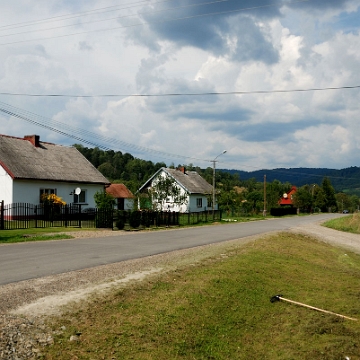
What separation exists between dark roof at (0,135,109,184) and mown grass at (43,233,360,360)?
23124mm

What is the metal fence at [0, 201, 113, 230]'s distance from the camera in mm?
26609

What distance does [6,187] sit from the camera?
31.7 metres

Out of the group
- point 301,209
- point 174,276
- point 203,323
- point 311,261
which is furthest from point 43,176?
point 301,209

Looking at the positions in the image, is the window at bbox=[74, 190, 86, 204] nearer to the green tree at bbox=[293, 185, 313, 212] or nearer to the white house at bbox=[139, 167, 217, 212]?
the white house at bbox=[139, 167, 217, 212]

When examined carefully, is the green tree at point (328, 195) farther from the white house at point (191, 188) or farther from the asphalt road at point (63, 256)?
the asphalt road at point (63, 256)

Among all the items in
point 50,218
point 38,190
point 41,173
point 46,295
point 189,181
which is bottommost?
point 46,295

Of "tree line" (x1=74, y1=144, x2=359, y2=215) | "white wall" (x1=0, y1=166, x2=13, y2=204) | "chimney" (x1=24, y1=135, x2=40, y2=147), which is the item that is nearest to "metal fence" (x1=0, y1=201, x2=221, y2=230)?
"white wall" (x1=0, y1=166, x2=13, y2=204)

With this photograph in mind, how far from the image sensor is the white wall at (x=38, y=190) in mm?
31984

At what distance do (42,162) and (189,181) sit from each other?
→ 88.5 ft

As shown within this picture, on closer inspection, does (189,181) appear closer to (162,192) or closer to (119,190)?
(119,190)

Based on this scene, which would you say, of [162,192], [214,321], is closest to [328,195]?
[162,192]

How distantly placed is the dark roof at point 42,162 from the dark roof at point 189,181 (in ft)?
54.3

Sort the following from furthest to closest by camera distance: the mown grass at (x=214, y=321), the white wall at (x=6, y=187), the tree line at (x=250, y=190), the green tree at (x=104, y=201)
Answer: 1. the tree line at (x=250, y=190)
2. the white wall at (x=6, y=187)
3. the green tree at (x=104, y=201)
4. the mown grass at (x=214, y=321)

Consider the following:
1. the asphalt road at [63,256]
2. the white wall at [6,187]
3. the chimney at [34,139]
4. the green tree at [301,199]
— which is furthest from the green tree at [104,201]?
the green tree at [301,199]
